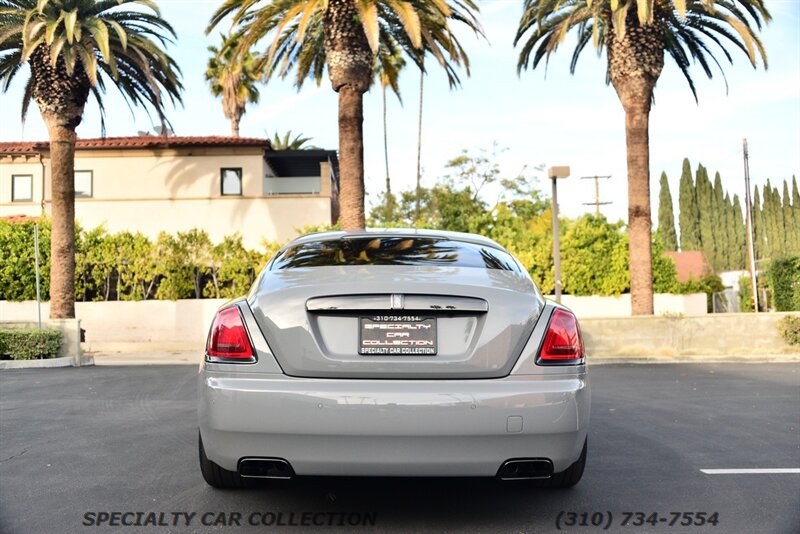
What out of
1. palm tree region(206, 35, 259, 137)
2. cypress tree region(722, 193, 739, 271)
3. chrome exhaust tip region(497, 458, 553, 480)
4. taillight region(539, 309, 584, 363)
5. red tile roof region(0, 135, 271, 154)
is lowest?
chrome exhaust tip region(497, 458, 553, 480)

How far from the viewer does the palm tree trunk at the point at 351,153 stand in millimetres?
17766

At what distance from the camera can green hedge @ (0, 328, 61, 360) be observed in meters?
15.2

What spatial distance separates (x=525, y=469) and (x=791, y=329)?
1494 cm

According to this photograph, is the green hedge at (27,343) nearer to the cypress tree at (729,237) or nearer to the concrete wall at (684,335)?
the concrete wall at (684,335)

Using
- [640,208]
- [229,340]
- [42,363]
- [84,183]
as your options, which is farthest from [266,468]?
[84,183]

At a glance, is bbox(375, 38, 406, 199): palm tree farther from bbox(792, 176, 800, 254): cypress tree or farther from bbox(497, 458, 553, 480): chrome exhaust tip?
bbox(792, 176, 800, 254): cypress tree

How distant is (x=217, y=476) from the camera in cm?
432

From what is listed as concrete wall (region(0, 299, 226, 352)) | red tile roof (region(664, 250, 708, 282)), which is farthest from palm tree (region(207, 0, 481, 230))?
red tile roof (region(664, 250, 708, 282))

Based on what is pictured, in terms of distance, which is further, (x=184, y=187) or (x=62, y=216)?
(x=184, y=187)

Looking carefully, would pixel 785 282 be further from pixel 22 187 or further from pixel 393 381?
pixel 22 187

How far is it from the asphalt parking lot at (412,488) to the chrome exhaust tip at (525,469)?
0.42 m

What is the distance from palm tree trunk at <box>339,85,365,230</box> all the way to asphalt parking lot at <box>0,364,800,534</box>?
1021cm

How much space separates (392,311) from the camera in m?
3.61

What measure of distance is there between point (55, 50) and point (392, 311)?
56.7 ft
